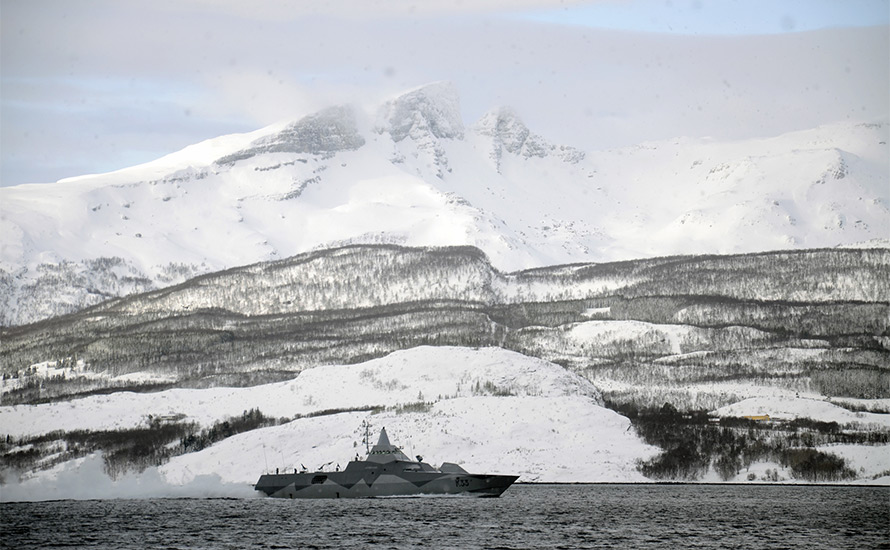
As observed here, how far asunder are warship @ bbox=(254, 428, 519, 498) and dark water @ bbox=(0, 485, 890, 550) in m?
1.44

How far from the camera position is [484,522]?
5300 inches

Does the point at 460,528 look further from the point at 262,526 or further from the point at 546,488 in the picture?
the point at 546,488

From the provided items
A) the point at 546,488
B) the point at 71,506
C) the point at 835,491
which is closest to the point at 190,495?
the point at 71,506

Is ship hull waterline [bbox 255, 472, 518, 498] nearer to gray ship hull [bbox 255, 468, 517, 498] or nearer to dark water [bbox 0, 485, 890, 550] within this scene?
gray ship hull [bbox 255, 468, 517, 498]

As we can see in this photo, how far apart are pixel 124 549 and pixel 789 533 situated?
60877 mm

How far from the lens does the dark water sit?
4665 inches

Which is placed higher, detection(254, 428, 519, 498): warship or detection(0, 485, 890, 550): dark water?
detection(254, 428, 519, 498): warship

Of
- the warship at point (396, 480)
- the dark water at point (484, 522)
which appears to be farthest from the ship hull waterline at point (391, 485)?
the dark water at point (484, 522)

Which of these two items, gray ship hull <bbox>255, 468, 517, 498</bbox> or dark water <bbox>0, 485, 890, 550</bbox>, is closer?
dark water <bbox>0, 485, 890, 550</bbox>

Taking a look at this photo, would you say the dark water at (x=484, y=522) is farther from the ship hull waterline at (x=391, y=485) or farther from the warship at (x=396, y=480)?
the warship at (x=396, y=480)

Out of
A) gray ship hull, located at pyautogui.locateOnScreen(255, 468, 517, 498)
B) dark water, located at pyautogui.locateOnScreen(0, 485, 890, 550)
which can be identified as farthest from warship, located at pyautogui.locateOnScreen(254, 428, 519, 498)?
dark water, located at pyautogui.locateOnScreen(0, 485, 890, 550)

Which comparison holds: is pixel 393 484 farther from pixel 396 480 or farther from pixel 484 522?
pixel 484 522

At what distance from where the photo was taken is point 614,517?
138750mm

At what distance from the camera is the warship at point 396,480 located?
16862 centimetres
